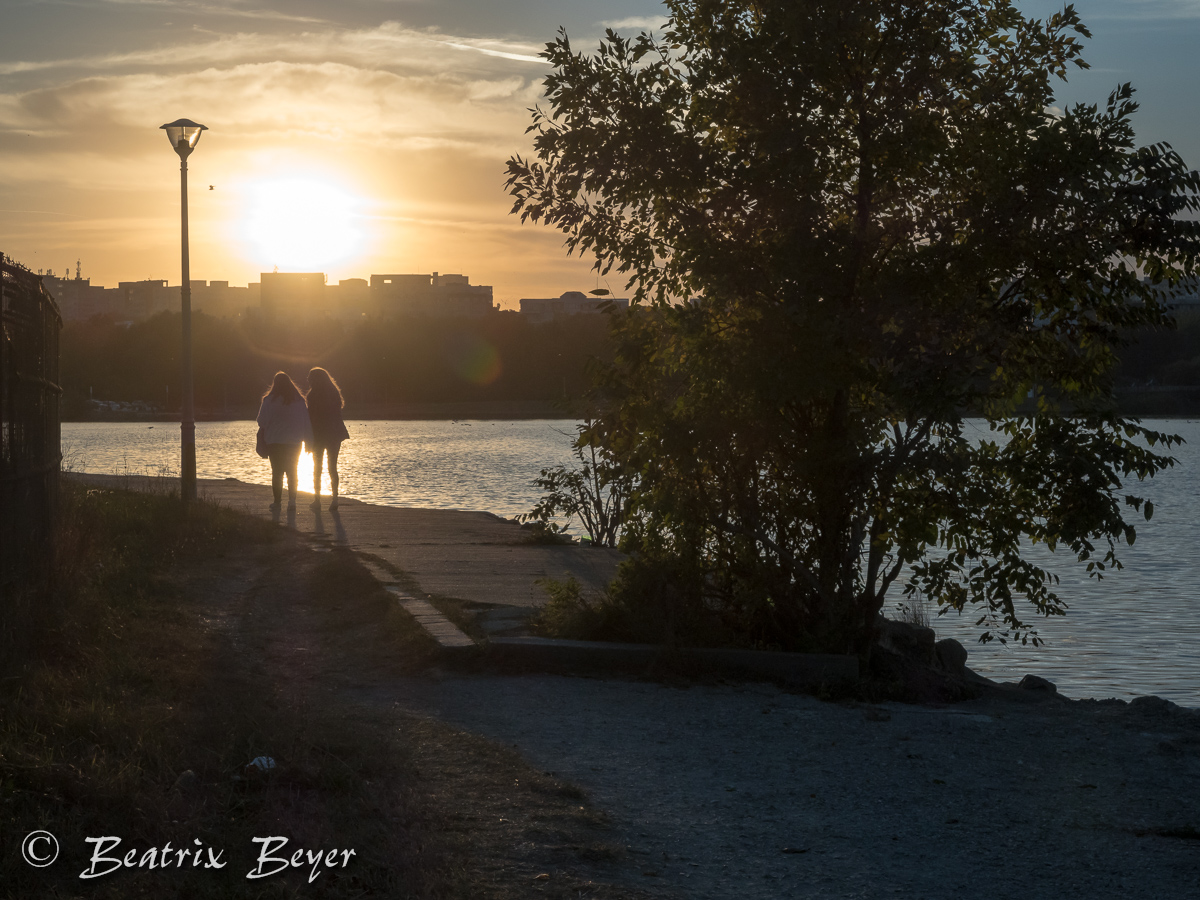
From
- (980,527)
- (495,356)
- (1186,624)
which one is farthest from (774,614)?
(495,356)

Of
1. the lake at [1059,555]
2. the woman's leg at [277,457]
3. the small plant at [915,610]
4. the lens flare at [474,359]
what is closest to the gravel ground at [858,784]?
the small plant at [915,610]

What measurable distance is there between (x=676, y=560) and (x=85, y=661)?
3.60 m

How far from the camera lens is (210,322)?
121 m

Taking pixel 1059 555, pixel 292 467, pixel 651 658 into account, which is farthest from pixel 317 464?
pixel 1059 555

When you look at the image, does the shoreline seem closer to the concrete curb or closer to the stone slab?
the stone slab

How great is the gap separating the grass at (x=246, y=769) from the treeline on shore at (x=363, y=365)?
96.9 m

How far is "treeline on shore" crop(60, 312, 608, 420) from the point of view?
110m

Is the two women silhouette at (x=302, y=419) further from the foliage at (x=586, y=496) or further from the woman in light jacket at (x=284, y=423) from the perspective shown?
the foliage at (x=586, y=496)

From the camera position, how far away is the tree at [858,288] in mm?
6801

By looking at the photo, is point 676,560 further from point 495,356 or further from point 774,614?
point 495,356

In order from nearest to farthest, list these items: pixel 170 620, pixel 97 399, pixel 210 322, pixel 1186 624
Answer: pixel 170 620 → pixel 1186 624 → pixel 97 399 → pixel 210 322

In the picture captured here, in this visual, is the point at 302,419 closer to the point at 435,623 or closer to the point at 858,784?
the point at 435,623

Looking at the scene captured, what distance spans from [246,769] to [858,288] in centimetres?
459

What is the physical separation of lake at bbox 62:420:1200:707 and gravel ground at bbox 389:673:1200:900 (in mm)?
4195
